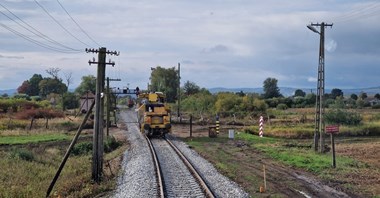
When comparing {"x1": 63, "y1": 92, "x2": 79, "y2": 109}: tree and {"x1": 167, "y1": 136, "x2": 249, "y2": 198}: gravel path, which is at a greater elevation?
{"x1": 63, "y1": 92, "x2": 79, "y2": 109}: tree

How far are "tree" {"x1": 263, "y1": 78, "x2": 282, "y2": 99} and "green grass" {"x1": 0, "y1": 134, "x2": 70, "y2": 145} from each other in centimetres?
8846

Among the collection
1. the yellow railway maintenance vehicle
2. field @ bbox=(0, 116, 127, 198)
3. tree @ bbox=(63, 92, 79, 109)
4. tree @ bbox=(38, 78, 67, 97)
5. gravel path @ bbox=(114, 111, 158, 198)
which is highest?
tree @ bbox=(38, 78, 67, 97)

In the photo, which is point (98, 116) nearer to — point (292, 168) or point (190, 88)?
point (292, 168)

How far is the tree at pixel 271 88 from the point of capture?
129 metres

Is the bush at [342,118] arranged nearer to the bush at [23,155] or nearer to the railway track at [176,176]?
the railway track at [176,176]

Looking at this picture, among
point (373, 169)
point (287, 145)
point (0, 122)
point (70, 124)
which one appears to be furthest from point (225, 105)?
point (373, 169)

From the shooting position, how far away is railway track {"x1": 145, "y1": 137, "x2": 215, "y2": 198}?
17.4 metres

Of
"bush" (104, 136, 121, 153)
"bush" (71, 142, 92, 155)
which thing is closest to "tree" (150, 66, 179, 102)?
"bush" (104, 136, 121, 153)

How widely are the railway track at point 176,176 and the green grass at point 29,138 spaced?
14.0 metres

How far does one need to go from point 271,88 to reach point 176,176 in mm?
116668

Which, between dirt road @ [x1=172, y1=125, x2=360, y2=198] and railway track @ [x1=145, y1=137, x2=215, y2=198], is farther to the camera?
dirt road @ [x1=172, y1=125, x2=360, y2=198]

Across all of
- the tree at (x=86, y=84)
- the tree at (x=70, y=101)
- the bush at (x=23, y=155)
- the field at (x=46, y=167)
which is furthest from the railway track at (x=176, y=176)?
the tree at (x=86, y=84)

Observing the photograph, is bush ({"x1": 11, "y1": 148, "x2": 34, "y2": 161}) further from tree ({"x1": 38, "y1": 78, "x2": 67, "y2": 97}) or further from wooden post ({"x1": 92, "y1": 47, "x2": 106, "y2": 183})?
tree ({"x1": 38, "y1": 78, "x2": 67, "y2": 97})

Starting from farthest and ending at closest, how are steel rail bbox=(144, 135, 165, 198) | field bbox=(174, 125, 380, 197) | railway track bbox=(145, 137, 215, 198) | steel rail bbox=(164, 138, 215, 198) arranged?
field bbox=(174, 125, 380, 197)
railway track bbox=(145, 137, 215, 198)
steel rail bbox=(144, 135, 165, 198)
steel rail bbox=(164, 138, 215, 198)
